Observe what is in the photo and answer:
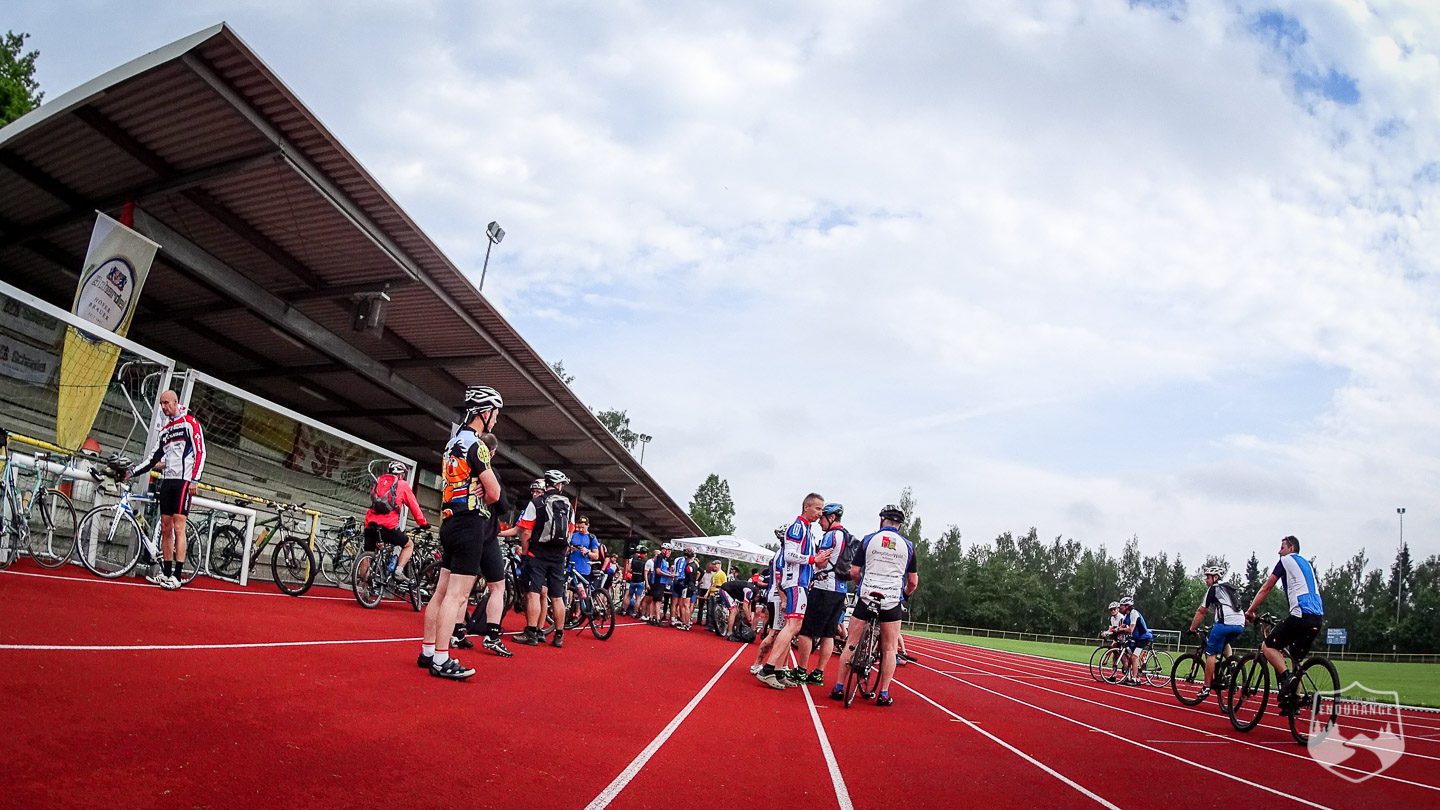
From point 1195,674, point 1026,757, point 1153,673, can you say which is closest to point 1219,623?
point 1195,674

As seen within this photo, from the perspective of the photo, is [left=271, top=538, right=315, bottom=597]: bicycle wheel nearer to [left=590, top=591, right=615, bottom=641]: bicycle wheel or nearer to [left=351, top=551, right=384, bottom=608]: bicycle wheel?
[left=351, top=551, right=384, bottom=608]: bicycle wheel

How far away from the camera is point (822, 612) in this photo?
28.2ft

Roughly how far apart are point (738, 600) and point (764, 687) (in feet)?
29.9

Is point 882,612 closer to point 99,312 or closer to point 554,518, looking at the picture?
point 554,518

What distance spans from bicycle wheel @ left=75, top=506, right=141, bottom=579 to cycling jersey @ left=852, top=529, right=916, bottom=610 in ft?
23.7

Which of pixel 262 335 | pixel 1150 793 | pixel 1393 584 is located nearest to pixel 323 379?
pixel 262 335

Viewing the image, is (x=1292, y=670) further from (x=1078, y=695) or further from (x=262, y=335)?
(x=262, y=335)

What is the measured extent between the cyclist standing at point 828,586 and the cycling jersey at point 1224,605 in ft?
18.4

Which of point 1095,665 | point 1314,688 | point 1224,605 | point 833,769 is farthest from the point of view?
point 1095,665

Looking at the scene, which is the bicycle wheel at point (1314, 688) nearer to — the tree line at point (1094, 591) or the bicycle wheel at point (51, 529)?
the bicycle wheel at point (51, 529)

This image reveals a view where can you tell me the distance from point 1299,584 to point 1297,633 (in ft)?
1.50

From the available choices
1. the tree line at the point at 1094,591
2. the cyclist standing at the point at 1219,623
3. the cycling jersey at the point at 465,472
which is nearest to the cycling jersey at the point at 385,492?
the cycling jersey at the point at 465,472

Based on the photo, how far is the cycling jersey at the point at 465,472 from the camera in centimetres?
562

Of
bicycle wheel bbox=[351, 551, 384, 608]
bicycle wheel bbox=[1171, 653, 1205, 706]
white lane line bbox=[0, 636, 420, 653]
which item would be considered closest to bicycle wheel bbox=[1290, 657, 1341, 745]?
bicycle wheel bbox=[1171, 653, 1205, 706]
